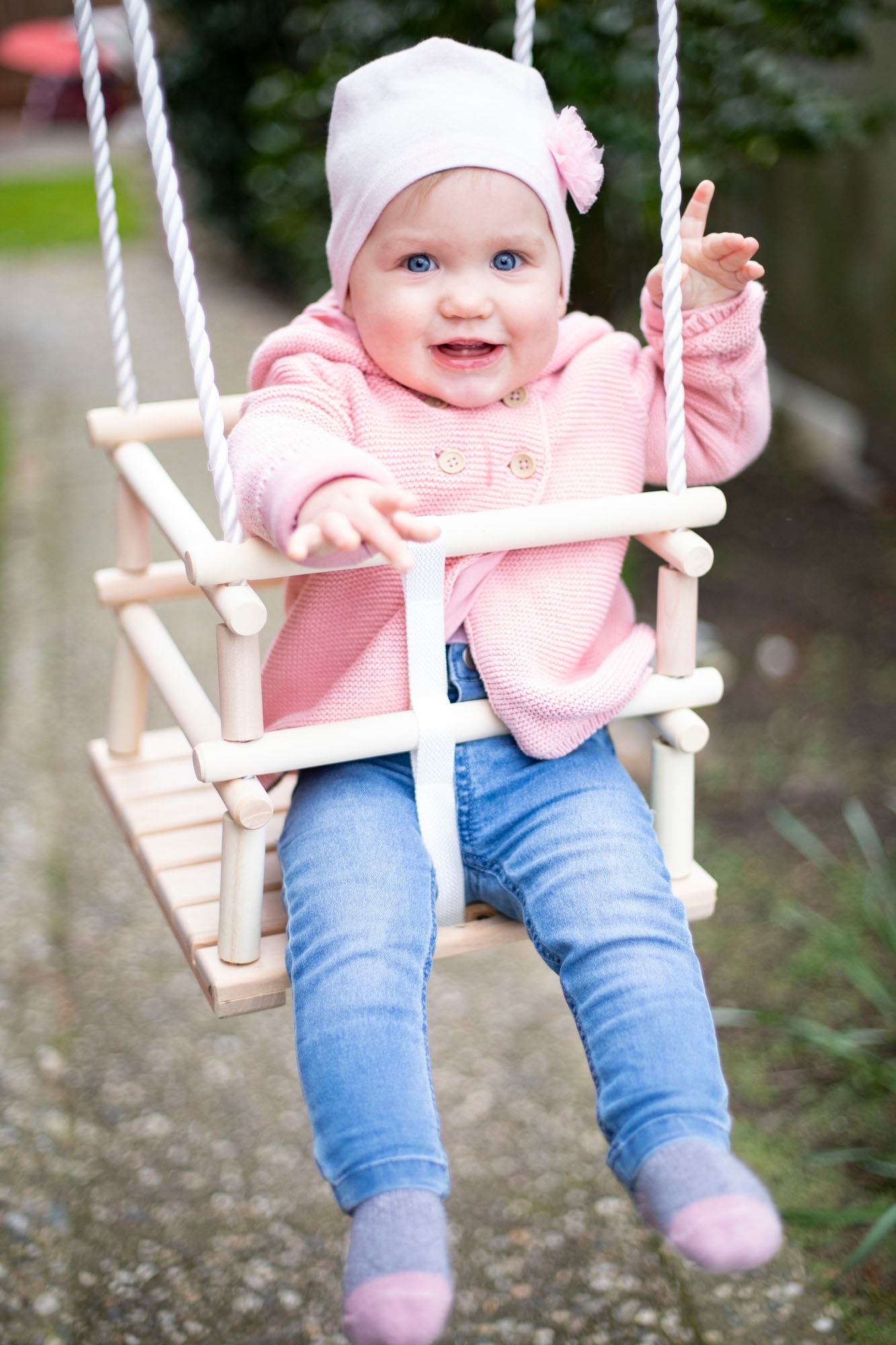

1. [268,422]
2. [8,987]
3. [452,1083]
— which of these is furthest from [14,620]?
[268,422]

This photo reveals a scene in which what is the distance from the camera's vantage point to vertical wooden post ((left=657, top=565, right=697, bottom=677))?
1680 mm

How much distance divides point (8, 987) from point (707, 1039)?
1.99m

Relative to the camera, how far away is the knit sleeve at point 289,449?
1.38 m

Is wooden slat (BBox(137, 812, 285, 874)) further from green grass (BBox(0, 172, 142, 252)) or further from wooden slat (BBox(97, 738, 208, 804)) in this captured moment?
green grass (BBox(0, 172, 142, 252))

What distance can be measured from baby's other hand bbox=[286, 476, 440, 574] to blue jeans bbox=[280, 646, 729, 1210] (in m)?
0.38

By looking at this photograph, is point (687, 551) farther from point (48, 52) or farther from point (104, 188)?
point (48, 52)

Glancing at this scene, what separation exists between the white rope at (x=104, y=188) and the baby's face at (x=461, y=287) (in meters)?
0.28

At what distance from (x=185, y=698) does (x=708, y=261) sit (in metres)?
0.79

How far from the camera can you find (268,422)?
→ 1.58 m

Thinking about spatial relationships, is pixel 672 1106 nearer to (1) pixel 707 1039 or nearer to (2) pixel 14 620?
(1) pixel 707 1039

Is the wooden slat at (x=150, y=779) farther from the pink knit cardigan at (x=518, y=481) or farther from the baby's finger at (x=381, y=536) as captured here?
the baby's finger at (x=381, y=536)

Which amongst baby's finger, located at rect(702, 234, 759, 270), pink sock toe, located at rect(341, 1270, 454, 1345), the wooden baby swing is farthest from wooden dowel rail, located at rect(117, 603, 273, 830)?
baby's finger, located at rect(702, 234, 759, 270)

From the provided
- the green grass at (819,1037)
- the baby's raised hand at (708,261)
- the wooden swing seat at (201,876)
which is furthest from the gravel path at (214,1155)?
the baby's raised hand at (708,261)

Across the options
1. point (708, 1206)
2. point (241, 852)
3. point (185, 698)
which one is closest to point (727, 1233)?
point (708, 1206)
